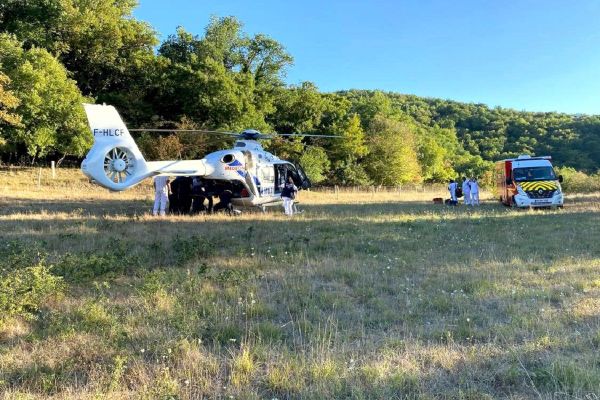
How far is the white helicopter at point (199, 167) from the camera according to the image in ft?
43.2

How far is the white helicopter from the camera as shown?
13.2 m

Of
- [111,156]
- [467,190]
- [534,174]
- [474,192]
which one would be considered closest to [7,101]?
[111,156]

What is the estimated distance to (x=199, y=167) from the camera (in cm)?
1616

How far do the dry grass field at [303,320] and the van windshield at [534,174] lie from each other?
1191 cm

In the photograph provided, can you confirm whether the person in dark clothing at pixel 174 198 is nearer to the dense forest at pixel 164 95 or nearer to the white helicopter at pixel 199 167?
the white helicopter at pixel 199 167

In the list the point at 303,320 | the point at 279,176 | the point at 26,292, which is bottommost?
the point at 303,320

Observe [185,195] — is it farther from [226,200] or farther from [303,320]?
[303,320]

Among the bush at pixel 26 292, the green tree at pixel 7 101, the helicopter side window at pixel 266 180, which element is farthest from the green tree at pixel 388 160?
the bush at pixel 26 292

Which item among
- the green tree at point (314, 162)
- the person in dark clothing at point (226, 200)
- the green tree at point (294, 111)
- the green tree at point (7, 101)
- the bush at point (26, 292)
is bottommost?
the bush at point (26, 292)

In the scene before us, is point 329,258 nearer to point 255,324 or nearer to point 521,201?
point 255,324

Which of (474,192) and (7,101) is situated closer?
(474,192)

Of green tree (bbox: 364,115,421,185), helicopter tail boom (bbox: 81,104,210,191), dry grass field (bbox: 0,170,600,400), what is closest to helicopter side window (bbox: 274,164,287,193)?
helicopter tail boom (bbox: 81,104,210,191)

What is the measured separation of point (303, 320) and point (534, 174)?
2000cm

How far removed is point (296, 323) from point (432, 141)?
2777 inches
